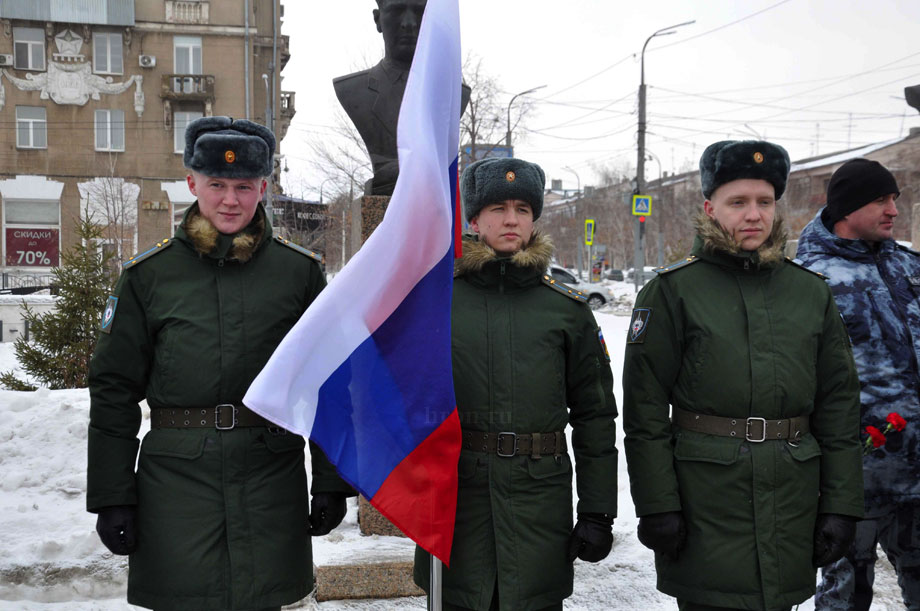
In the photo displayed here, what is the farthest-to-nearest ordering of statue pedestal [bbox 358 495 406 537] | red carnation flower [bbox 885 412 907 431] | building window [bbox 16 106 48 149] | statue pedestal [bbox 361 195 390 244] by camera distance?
building window [bbox 16 106 48 149] → statue pedestal [bbox 361 195 390 244] → statue pedestal [bbox 358 495 406 537] → red carnation flower [bbox 885 412 907 431]

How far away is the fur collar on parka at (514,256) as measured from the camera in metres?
2.82

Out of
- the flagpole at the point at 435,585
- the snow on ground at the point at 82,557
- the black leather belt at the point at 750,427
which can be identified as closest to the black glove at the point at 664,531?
the black leather belt at the point at 750,427

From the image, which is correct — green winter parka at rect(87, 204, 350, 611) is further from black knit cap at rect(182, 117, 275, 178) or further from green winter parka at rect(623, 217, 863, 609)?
green winter parka at rect(623, 217, 863, 609)

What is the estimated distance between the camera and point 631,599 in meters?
4.59

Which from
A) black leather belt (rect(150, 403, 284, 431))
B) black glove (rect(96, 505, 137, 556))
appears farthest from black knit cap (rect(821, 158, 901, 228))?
black glove (rect(96, 505, 137, 556))

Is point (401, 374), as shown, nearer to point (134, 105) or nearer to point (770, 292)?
point (770, 292)

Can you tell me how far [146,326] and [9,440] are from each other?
4437 millimetres

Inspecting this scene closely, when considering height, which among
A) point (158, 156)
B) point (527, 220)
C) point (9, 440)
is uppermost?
point (158, 156)

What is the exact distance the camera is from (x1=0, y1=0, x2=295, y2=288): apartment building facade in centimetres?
3356

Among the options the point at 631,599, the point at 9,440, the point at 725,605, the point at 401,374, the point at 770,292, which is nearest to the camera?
the point at 401,374

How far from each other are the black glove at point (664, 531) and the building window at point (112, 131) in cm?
3517

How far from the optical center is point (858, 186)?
3549 millimetres

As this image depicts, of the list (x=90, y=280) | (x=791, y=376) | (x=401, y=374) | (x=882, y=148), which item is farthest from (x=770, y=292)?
(x=882, y=148)

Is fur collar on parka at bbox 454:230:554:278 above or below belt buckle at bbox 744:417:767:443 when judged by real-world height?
above
